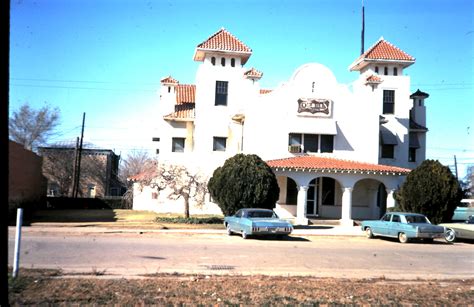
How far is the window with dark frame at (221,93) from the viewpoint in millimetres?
33875

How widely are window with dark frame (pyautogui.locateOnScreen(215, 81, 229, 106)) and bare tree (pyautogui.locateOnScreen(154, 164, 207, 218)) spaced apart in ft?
22.1

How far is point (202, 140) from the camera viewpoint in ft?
109

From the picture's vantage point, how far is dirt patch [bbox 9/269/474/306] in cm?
752

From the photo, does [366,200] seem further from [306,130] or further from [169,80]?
[169,80]

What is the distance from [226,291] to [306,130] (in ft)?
76.8

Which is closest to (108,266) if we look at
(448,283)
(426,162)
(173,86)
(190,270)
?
(190,270)

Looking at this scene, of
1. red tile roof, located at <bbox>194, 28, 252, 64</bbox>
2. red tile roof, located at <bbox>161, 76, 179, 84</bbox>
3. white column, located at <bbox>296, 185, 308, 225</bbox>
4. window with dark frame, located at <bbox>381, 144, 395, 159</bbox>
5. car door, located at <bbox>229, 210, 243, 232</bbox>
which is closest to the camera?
car door, located at <bbox>229, 210, 243, 232</bbox>

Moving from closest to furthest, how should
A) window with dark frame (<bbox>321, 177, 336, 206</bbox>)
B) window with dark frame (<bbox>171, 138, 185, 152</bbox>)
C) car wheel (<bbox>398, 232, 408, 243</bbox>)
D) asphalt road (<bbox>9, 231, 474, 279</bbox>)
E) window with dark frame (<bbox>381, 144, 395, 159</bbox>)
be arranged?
1. asphalt road (<bbox>9, 231, 474, 279</bbox>)
2. car wheel (<bbox>398, 232, 408, 243</bbox>)
3. window with dark frame (<bbox>321, 177, 336, 206</bbox>)
4. window with dark frame (<bbox>381, 144, 395, 159</bbox>)
5. window with dark frame (<bbox>171, 138, 185, 152</bbox>)

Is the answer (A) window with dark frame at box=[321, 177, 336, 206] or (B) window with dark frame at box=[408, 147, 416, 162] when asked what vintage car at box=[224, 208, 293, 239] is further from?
(B) window with dark frame at box=[408, 147, 416, 162]

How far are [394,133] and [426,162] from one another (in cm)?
1021

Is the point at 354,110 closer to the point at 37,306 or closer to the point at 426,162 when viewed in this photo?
the point at 426,162

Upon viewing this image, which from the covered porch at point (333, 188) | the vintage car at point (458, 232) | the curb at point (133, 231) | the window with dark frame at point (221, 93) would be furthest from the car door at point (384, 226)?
the window with dark frame at point (221, 93)

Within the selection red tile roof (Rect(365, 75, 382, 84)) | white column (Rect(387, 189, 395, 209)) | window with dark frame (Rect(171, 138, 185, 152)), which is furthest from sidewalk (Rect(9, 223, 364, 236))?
window with dark frame (Rect(171, 138, 185, 152))

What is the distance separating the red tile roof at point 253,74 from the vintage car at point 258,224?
1404 centimetres
